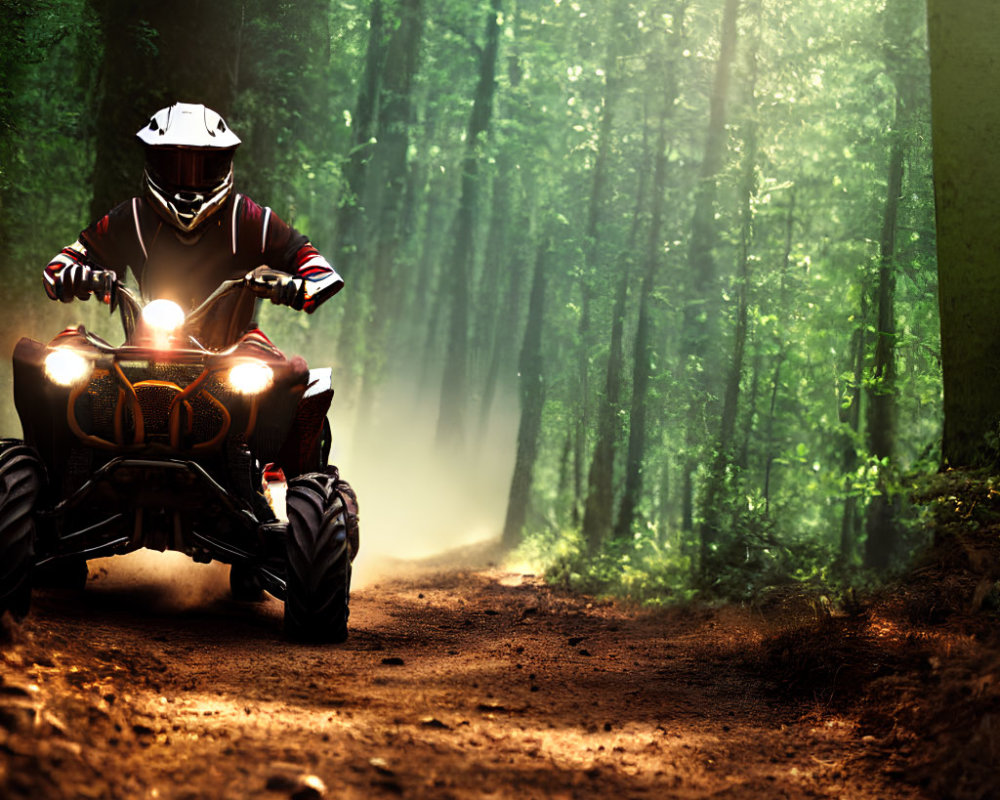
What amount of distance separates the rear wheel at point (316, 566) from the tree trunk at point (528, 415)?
20.2 meters

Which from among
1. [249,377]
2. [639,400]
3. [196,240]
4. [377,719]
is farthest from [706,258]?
[377,719]

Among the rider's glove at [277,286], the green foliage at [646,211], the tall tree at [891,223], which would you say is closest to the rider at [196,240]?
the rider's glove at [277,286]

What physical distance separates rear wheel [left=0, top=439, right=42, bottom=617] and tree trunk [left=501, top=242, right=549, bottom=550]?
828 inches

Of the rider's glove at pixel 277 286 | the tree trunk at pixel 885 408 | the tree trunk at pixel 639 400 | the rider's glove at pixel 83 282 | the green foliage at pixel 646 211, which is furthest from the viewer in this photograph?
the tree trunk at pixel 639 400

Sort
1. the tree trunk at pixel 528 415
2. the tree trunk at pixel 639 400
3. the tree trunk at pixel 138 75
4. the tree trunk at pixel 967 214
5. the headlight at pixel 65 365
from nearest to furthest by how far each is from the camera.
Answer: the headlight at pixel 65 365
the tree trunk at pixel 967 214
the tree trunk at pixel 138 75
the tree trunk at pixel 639 400
the tree trunk at pixel 528 415

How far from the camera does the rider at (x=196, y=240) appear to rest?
22.1 ft

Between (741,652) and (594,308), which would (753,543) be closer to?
Answer: (741,652)

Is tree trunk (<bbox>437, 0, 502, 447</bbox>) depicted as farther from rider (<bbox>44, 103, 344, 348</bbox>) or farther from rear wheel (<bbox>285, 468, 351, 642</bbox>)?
rear wheel (<bbox>285, 468, 351, 642</bbox>)

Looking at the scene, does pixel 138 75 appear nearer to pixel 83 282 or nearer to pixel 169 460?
pixel 83 282

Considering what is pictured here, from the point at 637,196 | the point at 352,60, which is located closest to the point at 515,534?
the point at 637,196

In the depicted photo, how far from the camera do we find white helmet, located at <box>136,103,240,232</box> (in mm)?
6750

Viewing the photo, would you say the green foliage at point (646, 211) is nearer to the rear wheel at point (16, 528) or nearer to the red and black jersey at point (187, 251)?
the red and black jersey at point (187, 251)

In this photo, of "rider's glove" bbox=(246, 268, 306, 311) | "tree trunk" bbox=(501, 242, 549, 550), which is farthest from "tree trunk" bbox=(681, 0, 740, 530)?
"rider's glove" bbox=(246, 268, 306, 311)

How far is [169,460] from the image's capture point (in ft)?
19.4
